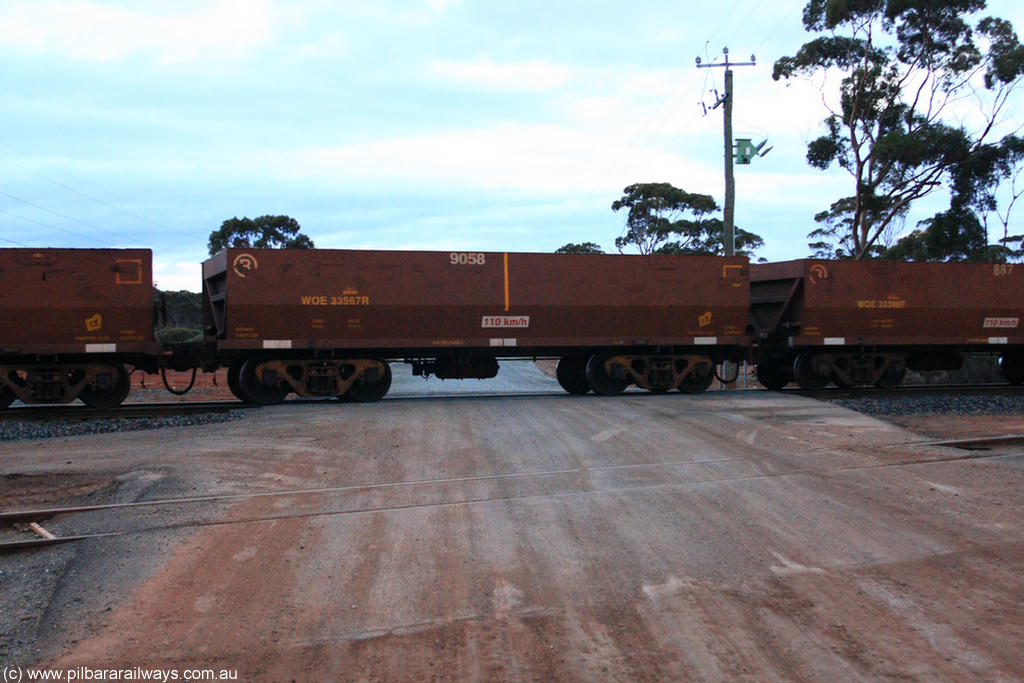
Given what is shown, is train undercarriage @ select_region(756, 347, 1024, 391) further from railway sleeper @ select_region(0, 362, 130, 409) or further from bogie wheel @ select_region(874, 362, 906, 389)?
railway sleeper @ select_region(0, 362, 130, 409)

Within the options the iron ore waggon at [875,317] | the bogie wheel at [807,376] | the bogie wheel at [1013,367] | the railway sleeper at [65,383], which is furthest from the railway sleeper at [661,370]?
the railway sleeper at [65,383]

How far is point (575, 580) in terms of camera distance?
546cm

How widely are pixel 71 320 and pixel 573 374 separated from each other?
9.91 m

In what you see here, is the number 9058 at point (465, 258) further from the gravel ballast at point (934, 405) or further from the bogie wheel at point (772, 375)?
the bogie wheel at point (772, 375)

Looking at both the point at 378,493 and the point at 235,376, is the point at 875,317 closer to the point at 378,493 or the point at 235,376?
the point at 235,376

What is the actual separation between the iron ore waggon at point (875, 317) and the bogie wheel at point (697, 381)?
146cm

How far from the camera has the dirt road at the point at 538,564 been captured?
4445mm

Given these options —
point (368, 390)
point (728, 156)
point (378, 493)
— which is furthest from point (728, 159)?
point (378, 493)

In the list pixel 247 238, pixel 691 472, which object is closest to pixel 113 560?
pixel 691 472

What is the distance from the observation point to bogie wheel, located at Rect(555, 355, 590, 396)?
17.6m

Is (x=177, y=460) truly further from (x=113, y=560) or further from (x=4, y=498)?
(x=113, y=560)

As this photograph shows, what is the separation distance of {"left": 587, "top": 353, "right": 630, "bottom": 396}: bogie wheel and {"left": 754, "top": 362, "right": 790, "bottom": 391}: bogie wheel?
425 cm

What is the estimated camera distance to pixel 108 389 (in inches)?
574

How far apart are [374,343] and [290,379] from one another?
173 cm
